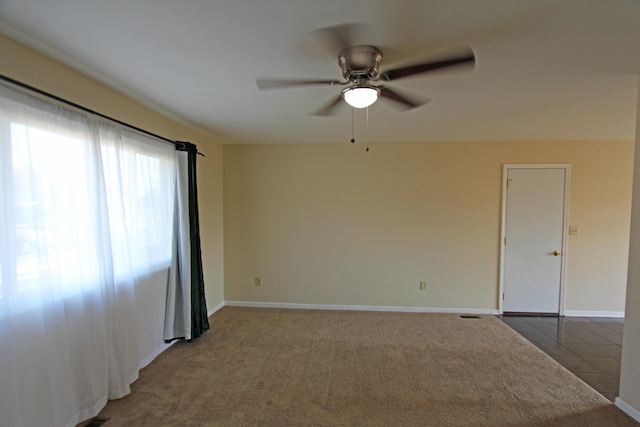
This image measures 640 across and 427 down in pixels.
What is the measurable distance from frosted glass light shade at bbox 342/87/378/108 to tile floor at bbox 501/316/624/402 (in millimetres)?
2987

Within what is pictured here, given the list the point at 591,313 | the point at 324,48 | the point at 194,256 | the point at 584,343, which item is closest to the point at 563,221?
the point at 591,313

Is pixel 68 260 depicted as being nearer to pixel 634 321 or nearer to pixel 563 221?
pixel 634 321

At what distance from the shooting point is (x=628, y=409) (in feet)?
6.95

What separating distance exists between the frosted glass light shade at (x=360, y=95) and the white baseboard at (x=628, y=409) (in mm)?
2867

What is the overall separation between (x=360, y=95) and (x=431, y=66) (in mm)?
412

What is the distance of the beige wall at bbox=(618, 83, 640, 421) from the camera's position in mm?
2076

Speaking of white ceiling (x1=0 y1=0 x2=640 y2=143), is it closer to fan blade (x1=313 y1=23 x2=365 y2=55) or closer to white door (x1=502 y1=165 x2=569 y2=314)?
fan blade (x1=313 y1=23 x2=365 y2=55)

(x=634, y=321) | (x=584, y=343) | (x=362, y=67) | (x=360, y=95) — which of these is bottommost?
(x=584, y=343)

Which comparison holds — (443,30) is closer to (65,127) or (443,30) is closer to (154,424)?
(65,127)

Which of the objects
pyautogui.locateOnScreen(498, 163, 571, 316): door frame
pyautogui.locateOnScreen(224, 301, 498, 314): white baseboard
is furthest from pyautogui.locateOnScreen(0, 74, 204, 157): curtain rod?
pyautogui.locateOnScreen(498, 163, 571, 316): door frame

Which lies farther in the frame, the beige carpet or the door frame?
the door frame

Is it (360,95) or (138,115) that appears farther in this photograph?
(138,115)

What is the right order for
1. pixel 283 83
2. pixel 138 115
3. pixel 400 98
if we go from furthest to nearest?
1. pixel 138 115
2. pixel 400 98
3. pixel 283 83

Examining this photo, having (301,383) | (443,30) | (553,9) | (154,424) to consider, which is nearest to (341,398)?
(301,383)
